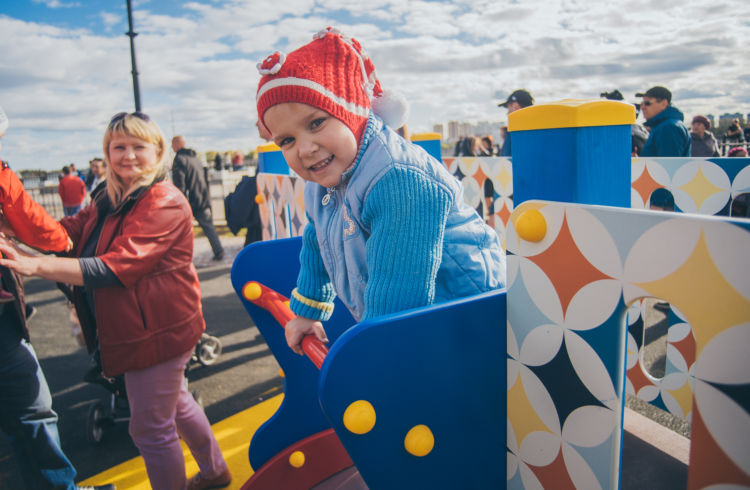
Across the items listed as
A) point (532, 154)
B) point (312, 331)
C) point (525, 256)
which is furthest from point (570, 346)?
point (312, 331)

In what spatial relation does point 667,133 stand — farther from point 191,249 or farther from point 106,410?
point 106,410

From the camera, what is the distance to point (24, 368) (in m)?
2.02

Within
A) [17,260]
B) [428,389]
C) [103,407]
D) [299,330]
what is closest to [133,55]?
[103,407]

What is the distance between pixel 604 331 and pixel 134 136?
192 centimetres

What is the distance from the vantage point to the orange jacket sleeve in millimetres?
1899

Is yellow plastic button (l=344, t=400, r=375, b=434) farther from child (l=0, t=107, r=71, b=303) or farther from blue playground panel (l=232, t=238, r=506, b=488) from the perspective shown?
child (l=0, t=107, r=71, b=303)

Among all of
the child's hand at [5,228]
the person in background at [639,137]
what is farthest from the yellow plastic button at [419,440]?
the person in background at [639,137]

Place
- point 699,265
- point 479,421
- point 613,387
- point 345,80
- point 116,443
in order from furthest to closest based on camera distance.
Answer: point 116,443, point 345,80, point 479,421, point 613,387, point 699,265

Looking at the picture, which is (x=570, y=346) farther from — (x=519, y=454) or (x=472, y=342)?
(x=519, y=454)

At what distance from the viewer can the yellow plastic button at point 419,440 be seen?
1086 mm

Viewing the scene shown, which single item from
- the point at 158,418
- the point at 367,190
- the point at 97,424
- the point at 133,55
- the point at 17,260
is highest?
the point at 133,55

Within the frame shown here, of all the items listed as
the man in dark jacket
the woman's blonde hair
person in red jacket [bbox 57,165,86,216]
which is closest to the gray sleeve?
the woman's blonde hair

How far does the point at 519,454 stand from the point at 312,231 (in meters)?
0.92

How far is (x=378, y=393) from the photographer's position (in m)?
1.04
